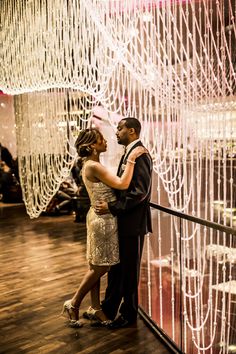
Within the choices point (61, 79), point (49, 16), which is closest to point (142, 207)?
point (61, 79)

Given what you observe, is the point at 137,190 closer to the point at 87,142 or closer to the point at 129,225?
the point at 129,225

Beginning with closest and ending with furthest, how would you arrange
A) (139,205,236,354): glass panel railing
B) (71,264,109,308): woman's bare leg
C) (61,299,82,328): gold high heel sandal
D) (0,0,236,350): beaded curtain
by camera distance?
(0,0,236,350): beaded curtain, (71,264,109,308): woman's bare leg, (61,299,82,328): gold high heel sandal, (139,205,236,354): glass panel railing

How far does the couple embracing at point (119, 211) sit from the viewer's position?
2.70m

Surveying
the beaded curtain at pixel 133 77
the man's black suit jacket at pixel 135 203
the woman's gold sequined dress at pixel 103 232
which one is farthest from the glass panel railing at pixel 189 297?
the woman's gold sequined dress at pixel 103 232

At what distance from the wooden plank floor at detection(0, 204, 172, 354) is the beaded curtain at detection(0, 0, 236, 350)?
0.68 meters

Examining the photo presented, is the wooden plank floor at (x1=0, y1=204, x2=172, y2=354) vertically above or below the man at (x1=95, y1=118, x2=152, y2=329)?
below

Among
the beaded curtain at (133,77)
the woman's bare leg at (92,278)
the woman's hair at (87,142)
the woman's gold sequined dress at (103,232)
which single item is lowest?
the woman's bare leg at (92,278)

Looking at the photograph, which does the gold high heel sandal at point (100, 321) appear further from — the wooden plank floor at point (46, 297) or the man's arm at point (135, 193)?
the man's arm at point (135, 193)

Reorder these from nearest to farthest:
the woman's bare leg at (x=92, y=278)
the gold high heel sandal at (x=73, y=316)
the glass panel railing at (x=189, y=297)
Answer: the woman's bare leg at (x=92, y=278) → the gold high heel sandal at (x=73, y=316) → the glass panel railing at (x=189, y=297)

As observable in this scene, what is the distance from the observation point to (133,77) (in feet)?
10.2

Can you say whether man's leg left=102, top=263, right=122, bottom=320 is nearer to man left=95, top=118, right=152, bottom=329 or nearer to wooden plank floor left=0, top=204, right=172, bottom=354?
man left=95, top=118, right=152, bottom=329

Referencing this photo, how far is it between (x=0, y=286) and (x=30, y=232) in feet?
7.55

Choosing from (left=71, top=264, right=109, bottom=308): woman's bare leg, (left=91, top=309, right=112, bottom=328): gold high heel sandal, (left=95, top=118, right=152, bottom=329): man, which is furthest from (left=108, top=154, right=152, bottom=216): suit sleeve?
(left=91, top=309, right=112, bottom=328): gold high heel sandal

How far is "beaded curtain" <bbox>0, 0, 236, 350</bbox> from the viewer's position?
2664 millimetres
